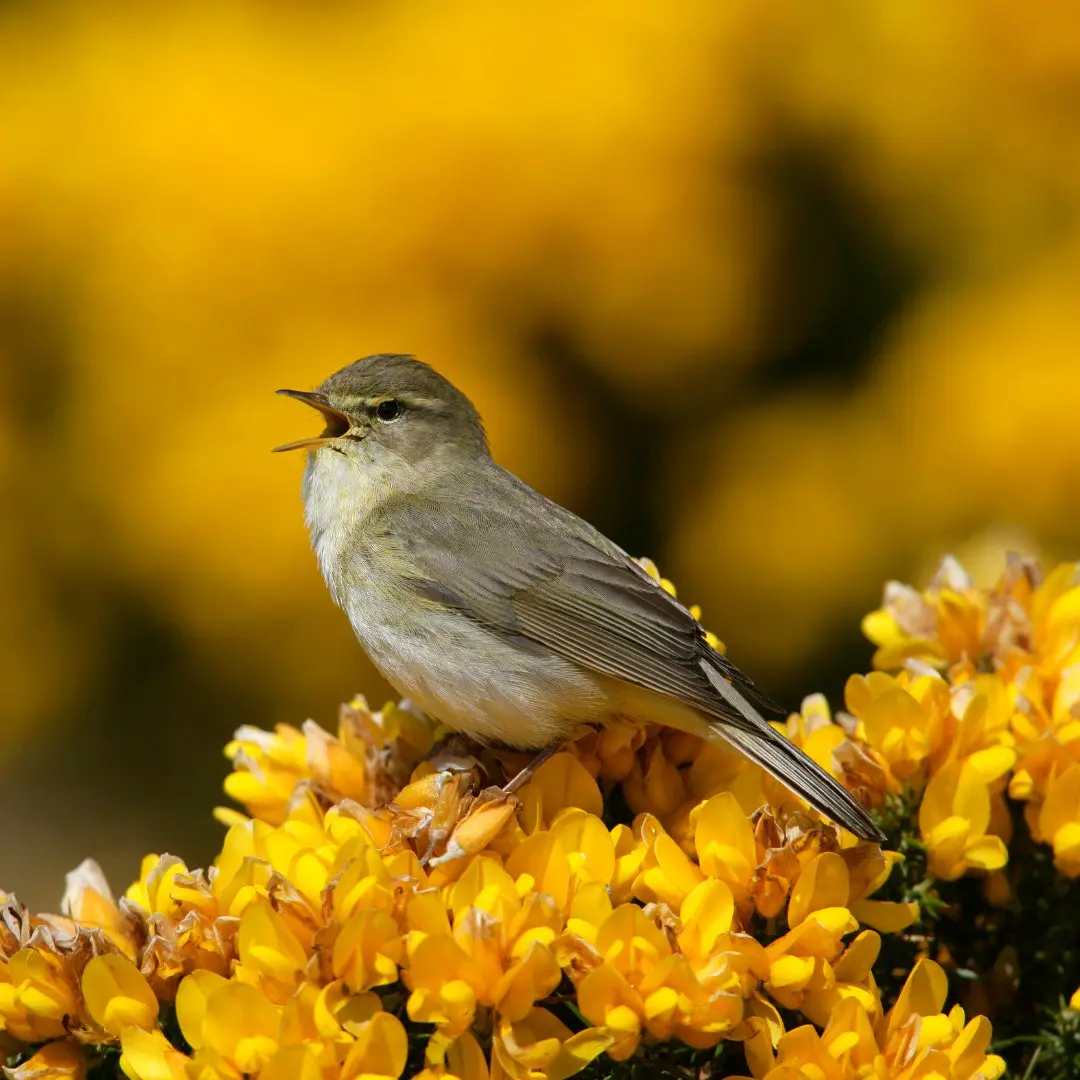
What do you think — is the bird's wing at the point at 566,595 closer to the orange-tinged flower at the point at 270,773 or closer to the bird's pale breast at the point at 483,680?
the bird's pale breast at the point at 483,680

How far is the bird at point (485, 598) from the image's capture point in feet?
8.55

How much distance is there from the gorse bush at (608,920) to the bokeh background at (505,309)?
8.14ft

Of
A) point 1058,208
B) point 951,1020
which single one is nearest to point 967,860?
point 951,1020

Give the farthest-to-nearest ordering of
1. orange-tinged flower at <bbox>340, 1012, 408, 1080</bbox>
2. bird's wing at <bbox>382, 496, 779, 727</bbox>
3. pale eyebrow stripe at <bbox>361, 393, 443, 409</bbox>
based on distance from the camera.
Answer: pale eyebrow stripe at <bbox>361, 393, 443, 409</bbox> → bird's wing at <bbox>382, 496, 779, 727</bbox> → orange-tinged flower at <bbox>340, 1012, 408, 1080</bbox>

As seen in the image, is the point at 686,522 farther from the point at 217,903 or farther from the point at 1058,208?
the point at 217,903

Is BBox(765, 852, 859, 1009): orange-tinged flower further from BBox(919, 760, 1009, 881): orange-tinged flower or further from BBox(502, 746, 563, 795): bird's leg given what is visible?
BBox(502, 746, 563, 795): bird's leg

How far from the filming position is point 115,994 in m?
1.87

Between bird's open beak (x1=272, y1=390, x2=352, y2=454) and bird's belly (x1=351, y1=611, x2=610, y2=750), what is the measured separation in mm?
496

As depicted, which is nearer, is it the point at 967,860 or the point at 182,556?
the point at 967,860

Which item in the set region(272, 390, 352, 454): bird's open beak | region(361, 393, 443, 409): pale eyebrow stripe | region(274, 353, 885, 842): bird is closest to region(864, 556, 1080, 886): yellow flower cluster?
region(274, 353, 885, 842): bird

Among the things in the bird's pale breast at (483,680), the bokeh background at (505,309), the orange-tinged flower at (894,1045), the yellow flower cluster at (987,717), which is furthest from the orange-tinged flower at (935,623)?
the bokeh background at (505,309)

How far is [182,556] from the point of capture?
4.89 metres

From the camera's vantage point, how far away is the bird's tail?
215 cm

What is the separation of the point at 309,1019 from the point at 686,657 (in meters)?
1.12
